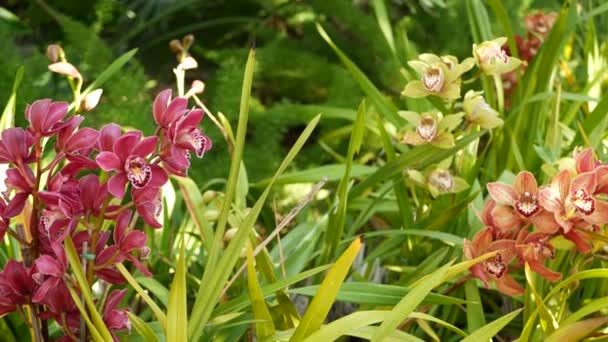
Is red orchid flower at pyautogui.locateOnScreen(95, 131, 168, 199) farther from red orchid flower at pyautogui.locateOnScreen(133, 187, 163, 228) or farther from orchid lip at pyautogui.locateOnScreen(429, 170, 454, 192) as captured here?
orchid lip at pyautogui.locateOnScreen(429, 170, 454, 192)

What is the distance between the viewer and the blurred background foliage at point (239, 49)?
74.5 inches

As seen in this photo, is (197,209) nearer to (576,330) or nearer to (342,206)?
(342,206)

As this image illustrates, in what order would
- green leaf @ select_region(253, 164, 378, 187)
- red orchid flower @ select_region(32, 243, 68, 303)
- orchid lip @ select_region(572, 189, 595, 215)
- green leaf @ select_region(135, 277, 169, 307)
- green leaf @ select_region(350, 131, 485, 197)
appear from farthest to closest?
green leaf @ select_region(253, 164, 378, 187)
green leaf @ select_region(350, 131, 485, 197)
green leaf @ select_region(135, 277, 169, 307)
orchid lip @ select_region(572, 189, 595, 215)
red orchid flower @ select_region(32, 243, 68, 303)

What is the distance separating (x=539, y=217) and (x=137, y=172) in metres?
0.38

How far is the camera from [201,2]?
Answer: 8.76 ft

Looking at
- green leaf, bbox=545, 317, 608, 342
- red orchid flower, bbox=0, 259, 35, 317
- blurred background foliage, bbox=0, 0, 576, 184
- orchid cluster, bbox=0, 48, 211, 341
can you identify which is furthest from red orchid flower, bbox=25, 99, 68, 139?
blurred background foliage, bbox=0, 0, 576, 184

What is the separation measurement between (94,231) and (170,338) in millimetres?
108

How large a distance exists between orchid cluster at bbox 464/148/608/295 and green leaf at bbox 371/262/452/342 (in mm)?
112

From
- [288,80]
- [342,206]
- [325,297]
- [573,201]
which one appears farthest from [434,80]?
[288,80]

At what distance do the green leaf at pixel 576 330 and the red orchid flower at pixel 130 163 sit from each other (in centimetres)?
39

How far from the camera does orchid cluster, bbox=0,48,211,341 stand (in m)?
0.76

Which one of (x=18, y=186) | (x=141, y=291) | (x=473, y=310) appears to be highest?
(x=18, y=186)

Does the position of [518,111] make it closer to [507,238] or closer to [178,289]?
[507,238]

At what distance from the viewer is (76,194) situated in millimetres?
786
